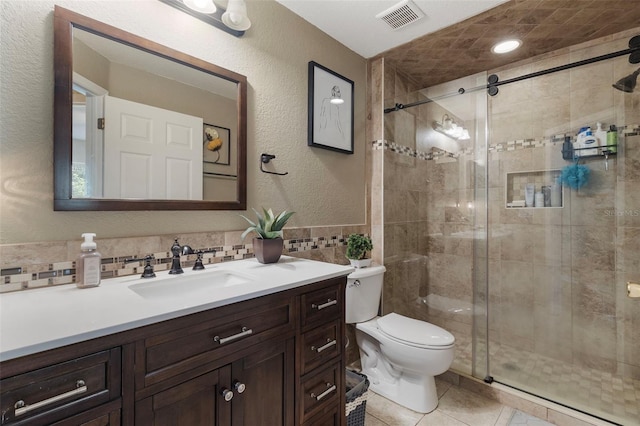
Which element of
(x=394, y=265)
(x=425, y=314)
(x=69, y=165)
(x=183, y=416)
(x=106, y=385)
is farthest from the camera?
(x=425, y=314)

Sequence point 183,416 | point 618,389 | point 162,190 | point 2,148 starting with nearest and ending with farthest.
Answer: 1. point 183,416
2. point 2,148
3. point 162,190
4. point 618,389

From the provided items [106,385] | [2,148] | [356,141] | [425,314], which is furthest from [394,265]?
[2,148]

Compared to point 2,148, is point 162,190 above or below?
below

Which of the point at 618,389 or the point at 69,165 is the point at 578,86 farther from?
the point at 69,165

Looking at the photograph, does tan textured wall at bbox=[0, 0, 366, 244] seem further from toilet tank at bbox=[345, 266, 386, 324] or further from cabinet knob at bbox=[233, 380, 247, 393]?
cabinet knob at bbox=[233, 380, 247, 393]

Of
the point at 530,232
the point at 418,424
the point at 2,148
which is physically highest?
the point at 2,148

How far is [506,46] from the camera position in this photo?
219 centimetres

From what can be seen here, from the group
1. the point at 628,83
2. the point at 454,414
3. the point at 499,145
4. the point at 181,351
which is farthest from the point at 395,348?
the point at 628,83

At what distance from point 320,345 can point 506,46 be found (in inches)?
97.2

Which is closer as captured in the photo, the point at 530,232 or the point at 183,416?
A: the point at 183,416

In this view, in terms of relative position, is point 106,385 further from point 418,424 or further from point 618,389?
point 618,389

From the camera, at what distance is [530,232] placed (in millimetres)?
2352

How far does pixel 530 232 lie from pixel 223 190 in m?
2.36

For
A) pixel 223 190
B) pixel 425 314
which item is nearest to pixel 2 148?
pixel 223 190
